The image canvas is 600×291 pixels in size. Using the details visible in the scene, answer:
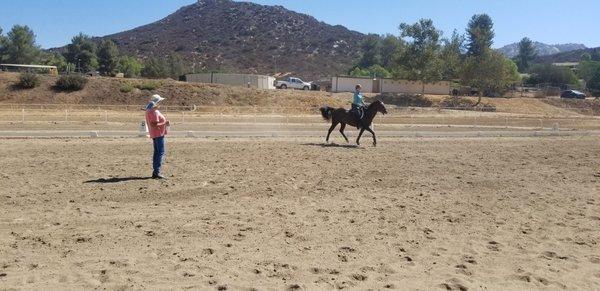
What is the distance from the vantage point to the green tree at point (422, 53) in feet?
216

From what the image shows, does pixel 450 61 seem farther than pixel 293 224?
Yes

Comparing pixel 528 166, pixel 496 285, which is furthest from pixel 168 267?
pixel 528 166

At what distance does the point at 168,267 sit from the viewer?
650 centimetres

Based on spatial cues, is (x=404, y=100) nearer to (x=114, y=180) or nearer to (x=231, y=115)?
(x=231, y=115)

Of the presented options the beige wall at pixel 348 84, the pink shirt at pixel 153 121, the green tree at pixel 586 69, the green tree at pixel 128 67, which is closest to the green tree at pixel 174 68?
the green tree at pixel 128 67

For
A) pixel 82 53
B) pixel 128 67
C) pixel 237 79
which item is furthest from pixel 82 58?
pixel 237 79

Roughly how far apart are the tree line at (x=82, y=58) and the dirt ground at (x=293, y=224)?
6897 centimetres

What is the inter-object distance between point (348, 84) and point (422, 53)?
30.3ft

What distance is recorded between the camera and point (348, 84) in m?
67.2

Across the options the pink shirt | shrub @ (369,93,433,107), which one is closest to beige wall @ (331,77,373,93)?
shrub @ (369,93,433,107)

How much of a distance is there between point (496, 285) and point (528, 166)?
10189mm

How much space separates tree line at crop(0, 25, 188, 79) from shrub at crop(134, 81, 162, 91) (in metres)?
29.0

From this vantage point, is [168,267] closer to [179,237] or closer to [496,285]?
[179,237]

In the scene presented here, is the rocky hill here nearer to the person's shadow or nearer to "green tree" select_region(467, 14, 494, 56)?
"green tree" select_region(467, 14, 494, 56)
